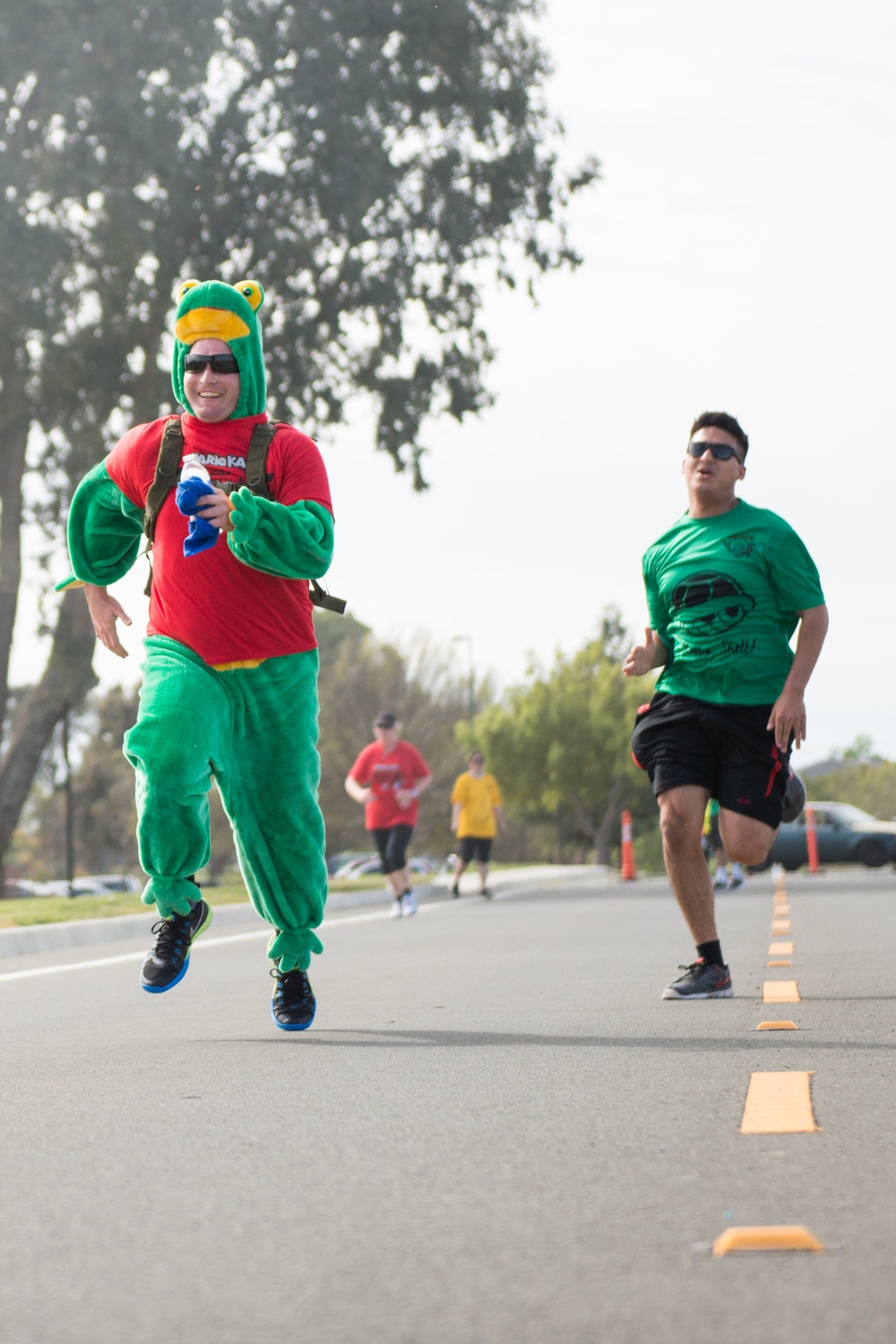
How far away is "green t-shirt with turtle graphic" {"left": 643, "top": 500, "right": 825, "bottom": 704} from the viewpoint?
662 cm

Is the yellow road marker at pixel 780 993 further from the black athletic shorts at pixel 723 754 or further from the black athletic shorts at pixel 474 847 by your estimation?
the black athletic shorts at pixel 474 847

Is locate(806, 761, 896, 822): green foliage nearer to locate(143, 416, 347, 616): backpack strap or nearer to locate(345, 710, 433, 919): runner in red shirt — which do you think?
locate(345, 710, 433, 919): runner in red shirt

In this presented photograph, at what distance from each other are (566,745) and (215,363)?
177 ft

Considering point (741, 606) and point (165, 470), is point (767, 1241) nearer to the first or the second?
point (165, 470)

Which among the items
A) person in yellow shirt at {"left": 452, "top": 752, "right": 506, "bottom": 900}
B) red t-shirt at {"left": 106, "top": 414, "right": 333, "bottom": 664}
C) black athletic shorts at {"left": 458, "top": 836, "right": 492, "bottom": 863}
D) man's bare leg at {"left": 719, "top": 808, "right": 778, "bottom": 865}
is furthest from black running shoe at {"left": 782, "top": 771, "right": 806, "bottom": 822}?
black athletic shorts at {"left": 458, "top": 836, "right": 492, "bottom": 863}

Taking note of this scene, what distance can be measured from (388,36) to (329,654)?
4942 cm

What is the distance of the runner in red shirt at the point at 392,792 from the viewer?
55.1 feet

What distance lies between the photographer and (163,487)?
602cm

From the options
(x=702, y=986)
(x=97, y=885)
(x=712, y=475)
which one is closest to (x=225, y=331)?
(x=712, y=475)

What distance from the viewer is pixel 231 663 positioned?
5895mm

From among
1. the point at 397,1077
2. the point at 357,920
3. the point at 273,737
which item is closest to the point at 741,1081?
the point at 397,1077

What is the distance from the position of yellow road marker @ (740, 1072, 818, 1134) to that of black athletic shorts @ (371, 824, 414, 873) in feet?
39.9

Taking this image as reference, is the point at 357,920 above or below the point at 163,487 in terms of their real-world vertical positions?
below

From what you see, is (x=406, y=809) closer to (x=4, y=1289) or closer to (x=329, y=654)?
(x=4, y=1289)
